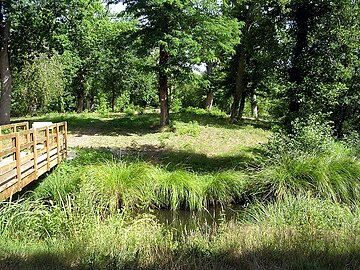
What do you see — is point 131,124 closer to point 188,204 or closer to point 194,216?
point 188,204

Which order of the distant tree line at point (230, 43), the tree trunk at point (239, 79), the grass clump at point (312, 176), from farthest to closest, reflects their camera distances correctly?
the tree trunk at point (239, 79) → the distant tree line at point (230, 43) → the grass clump at point (312, 176)

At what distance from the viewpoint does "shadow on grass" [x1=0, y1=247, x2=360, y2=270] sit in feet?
12.2

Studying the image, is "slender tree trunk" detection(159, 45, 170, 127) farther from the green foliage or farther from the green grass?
the green foliage

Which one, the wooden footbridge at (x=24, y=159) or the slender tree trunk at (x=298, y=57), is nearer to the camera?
the wooden footbridge at (x=24, y=159)

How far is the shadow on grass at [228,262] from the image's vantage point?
371 centimetres

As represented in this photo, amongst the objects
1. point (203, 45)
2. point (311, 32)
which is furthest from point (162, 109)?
point (311, 32)

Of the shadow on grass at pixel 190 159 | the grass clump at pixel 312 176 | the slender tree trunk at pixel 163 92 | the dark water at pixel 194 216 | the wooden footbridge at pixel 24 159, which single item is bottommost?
the dark water at pixel 194 216

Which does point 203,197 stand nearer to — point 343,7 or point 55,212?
point 55,212

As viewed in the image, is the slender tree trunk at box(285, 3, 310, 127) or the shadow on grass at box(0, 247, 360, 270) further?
the slender tree trunk at box(285, 3, 310, 127)

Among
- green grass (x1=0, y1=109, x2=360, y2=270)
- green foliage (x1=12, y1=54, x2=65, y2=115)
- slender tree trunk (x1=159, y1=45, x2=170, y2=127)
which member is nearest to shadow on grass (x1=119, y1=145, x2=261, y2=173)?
green grass (x1=0, y1=109, x2=360, y2=270)

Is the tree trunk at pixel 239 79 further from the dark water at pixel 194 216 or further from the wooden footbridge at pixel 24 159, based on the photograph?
the dark water at pixel 194 216

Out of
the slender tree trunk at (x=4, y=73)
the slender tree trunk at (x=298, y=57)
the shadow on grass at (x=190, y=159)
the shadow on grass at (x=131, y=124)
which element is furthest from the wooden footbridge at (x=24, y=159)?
the slender tree trunk at (x=298, y=57)

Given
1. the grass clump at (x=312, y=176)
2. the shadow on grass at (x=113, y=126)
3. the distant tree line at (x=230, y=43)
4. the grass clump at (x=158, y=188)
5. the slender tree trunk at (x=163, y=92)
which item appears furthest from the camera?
the shadow on grass at (x=113, y=126)

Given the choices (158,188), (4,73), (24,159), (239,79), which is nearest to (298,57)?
(239,79)
